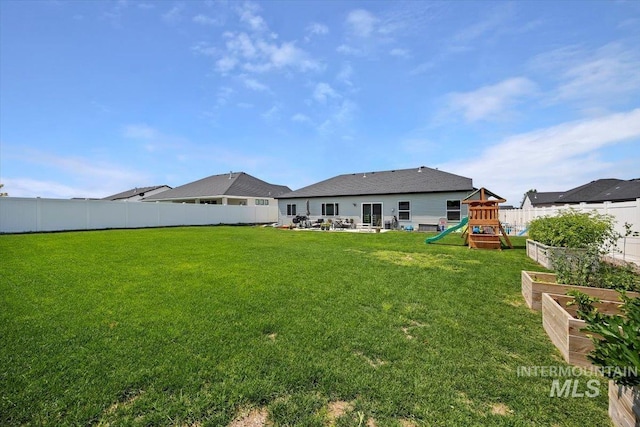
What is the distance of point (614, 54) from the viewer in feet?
25.7


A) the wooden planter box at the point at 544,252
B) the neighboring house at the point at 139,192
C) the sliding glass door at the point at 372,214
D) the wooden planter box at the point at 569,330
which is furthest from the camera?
the neighboring house at the point at 139,192

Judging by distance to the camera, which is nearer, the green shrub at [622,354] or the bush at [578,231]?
the green shrub at [622,354]

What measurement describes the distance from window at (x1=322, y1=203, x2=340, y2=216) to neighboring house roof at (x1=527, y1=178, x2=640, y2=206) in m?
20.4

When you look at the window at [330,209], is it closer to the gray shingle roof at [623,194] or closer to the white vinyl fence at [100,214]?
the white vinyl fence at [100,214]

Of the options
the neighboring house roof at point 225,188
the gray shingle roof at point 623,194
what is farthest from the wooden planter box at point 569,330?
the neighboring house roof at point 225,188

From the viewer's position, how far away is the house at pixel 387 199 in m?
18.7

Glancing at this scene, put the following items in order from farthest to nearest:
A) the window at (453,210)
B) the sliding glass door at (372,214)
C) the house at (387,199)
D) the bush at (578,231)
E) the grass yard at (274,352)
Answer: the sliding glass door at (372,214)
the house at (387,199)
the window at (453,210)
the bush at (578,231)
the grass yard at (274,352)

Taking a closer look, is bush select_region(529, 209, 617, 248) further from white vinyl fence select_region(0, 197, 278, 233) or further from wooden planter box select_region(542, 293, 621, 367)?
white vinyl fence select_region(0, 197, 278, 233)

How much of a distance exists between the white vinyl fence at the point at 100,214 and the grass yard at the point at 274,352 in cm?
1444

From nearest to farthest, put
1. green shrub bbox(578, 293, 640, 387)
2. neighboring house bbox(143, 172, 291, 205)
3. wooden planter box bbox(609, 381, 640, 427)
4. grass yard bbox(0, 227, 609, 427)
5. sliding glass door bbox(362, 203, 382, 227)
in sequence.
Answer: green shrub bbox(578, 293, 640, 387)
wooden planter box bbox(609, 381, 640, 427)
grass yard bbox(0, 227, 609, 427)
sliding glass door bbox(362, 203, 382, 227)
neighboring house bbox(143, 172, 291, 205)

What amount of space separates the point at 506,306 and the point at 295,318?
3.28m

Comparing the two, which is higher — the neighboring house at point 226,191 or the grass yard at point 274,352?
the neighboring house at point 226,191

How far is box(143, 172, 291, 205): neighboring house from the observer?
29422mm

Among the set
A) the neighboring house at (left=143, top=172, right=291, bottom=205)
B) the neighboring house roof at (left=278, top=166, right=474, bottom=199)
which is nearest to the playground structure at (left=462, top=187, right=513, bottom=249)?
the neighboring house roof at (left=278, top=166, right=474, bottom=199)
